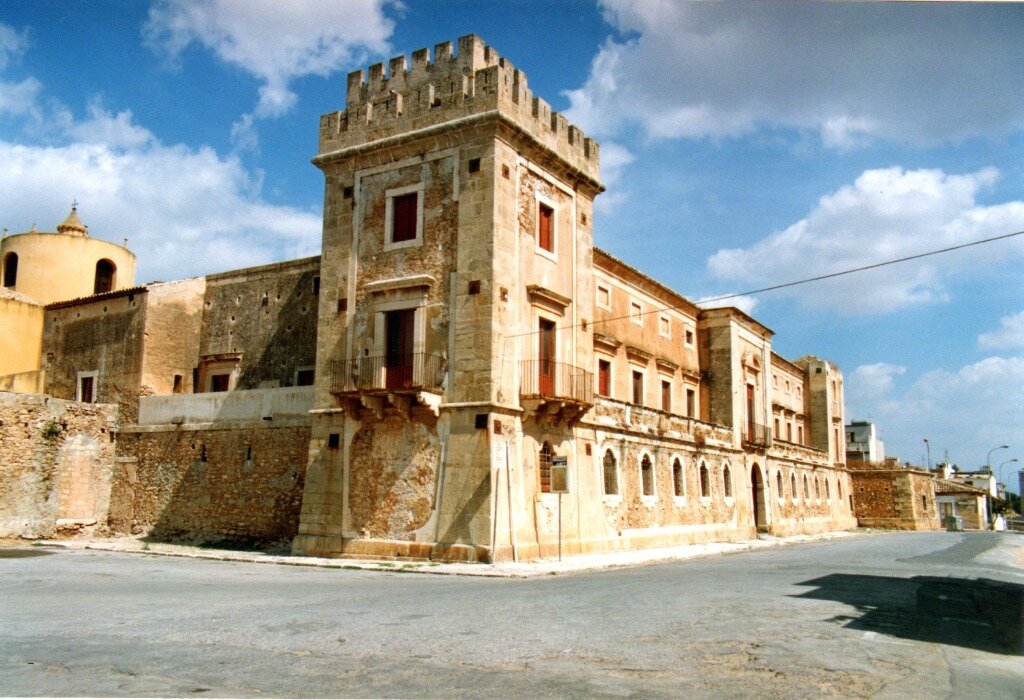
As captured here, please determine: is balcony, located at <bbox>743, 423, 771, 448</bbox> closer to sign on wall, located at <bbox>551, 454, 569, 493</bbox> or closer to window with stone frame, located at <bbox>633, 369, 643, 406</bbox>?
window with stone frame, located at <bbox>633, 369, 643, 406</bbox>

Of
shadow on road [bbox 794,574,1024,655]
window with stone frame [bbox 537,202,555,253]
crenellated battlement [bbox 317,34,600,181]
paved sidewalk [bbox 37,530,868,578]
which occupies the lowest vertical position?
paved sidewalk [bbox 37,530,868,578]

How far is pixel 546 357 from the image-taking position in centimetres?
2188

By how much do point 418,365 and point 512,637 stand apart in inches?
492

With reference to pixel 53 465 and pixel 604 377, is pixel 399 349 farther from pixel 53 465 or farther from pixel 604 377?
pixel 53 465

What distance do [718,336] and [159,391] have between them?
871 inches

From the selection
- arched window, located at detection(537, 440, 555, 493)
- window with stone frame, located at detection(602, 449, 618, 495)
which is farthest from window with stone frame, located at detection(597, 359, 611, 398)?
arched window, located at detection(537, 440, 555, 493)

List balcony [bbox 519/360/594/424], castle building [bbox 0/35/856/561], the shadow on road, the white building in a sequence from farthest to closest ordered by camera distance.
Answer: the white building < balcony [bbox 519/360/594/424] < castle building [bbox 0/35/856/561] < the shadow on road

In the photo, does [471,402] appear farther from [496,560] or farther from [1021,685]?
[1021,685]

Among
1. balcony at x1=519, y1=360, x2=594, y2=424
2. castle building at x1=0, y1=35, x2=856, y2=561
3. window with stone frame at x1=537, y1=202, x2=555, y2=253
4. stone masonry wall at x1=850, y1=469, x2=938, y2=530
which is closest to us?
castle building at x1=0, y1=35, x2=856, y2=561

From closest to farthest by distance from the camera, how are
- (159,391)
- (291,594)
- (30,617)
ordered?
1. (30,617)
2. (291,594)
3. (159,391)

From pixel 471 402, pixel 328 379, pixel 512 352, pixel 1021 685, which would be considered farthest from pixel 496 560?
pixel 1021 685

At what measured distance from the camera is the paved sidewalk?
17.2 metres

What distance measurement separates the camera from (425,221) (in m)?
21.2

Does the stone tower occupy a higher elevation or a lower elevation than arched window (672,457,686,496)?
higher
